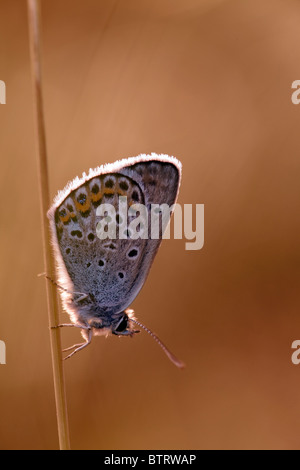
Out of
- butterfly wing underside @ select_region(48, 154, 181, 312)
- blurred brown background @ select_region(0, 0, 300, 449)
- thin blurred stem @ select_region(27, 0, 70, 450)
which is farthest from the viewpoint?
blurred brown background @ select_region(0, 0, 300, 449)

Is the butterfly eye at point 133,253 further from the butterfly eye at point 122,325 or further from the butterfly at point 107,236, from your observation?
the butterfly eye at point 122,325

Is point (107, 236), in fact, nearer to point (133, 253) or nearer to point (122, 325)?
point (133, 253)

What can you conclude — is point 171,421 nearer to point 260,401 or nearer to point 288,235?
point 260,401

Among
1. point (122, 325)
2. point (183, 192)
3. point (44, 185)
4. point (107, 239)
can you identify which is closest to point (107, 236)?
point (107, 239)

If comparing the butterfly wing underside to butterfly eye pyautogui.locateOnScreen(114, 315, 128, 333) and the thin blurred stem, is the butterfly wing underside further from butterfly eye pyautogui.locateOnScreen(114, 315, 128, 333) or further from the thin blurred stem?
the thin blurred stem

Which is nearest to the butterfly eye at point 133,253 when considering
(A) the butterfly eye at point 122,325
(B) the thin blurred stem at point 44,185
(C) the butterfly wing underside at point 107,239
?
(C) the butterfly wing underside at point 107,239

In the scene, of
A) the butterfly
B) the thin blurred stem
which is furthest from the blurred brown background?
the thin blurred stem
